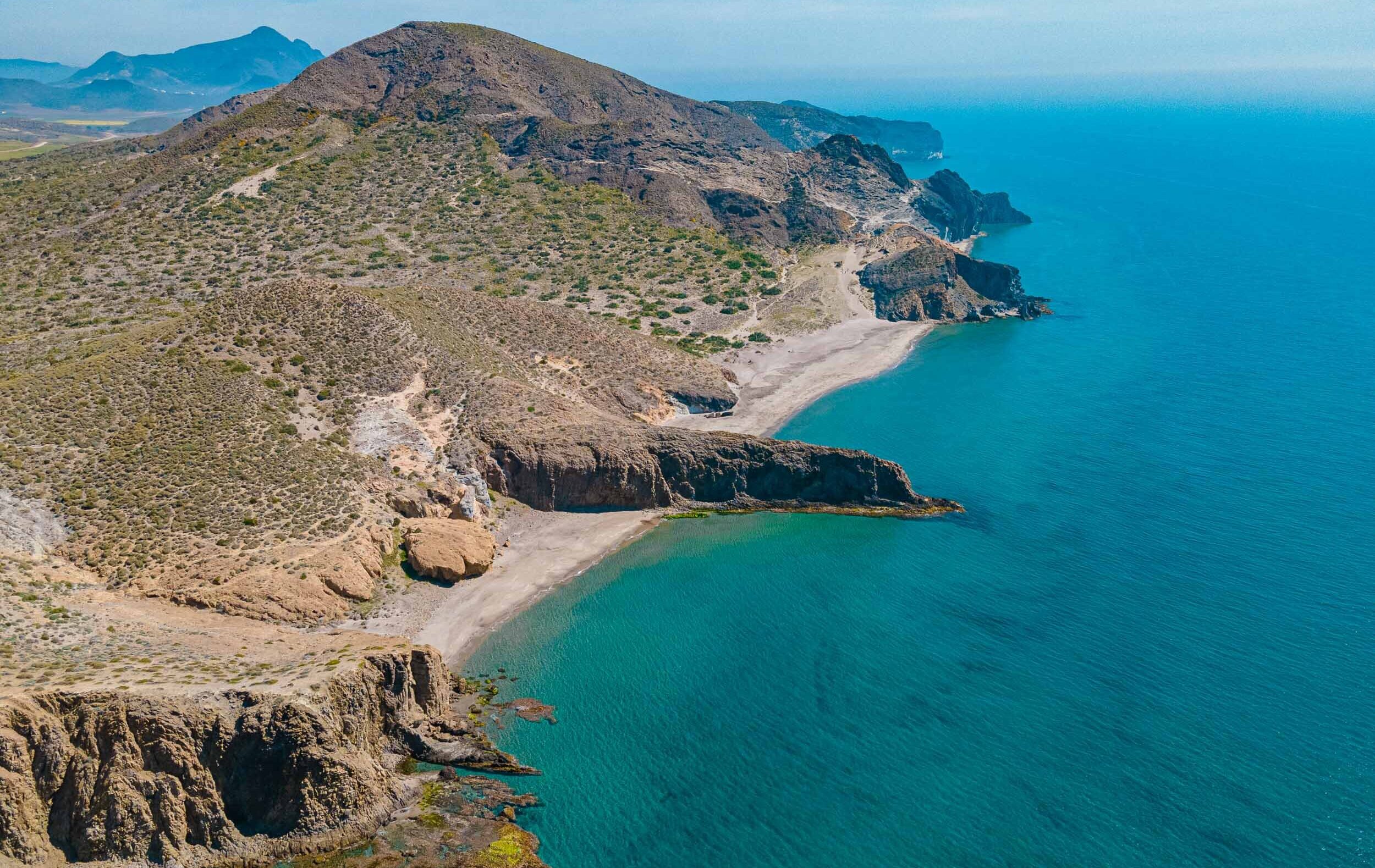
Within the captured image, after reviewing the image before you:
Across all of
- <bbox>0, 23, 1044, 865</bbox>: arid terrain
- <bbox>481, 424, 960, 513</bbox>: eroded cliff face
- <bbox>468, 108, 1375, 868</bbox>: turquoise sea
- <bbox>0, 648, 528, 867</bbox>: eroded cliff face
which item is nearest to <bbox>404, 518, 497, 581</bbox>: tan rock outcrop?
<bbox>0, 23, 1044, 865</bbox>: arid terrain

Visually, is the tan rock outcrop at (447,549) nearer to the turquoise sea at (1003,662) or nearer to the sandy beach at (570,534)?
the sandy beach at (570,534)

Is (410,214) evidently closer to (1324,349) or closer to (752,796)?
(752,796)

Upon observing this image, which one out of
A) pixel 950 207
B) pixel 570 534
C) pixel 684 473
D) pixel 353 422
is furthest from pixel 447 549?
pixel 950 207

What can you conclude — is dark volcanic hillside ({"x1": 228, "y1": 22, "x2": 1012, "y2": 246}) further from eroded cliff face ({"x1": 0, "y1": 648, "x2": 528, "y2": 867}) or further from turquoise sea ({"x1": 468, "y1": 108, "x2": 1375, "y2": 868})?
eroded cliff face ({"x1": 0, "y1": 648, "x2": 528, "y2": 867})

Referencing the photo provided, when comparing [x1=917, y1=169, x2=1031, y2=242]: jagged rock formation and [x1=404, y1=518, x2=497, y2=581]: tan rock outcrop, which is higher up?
[x1=917, y1=169, x2=1031, y2=242]: jagged rock formation

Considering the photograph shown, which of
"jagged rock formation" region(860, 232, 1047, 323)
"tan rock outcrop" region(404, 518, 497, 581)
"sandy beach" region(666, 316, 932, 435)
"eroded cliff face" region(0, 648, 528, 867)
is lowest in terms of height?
"eroded cliff face" region(0, 648, 528, 867)

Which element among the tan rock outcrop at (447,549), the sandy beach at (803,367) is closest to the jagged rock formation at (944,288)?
the sandy beach at (803,367)

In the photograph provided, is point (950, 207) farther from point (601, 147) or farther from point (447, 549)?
point (447, 549)
